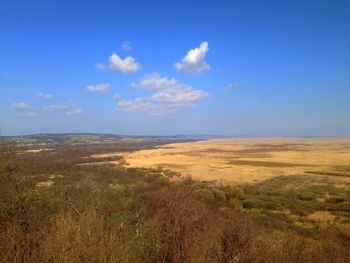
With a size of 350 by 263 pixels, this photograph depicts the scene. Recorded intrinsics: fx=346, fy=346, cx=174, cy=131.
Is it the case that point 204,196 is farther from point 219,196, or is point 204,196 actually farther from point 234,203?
point 234,203

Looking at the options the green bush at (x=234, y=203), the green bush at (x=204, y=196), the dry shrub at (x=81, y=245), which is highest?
the dry shrub at (x=81, y=245)

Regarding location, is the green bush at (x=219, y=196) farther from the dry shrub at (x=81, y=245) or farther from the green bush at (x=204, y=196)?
the dry shrub at (x=81, y=245)

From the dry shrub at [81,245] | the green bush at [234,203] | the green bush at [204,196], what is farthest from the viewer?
the green bush at [204,196]

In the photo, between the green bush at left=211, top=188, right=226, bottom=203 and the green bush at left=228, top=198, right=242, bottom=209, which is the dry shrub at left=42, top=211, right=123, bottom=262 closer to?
the green bush at left=228, top=198, right=242, bottom=209

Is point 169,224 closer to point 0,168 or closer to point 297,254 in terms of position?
point 297,254

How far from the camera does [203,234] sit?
7355 millimetres

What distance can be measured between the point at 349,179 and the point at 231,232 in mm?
32250

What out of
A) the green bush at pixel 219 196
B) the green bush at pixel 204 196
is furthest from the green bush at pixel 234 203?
the green bush at pixel 204 196

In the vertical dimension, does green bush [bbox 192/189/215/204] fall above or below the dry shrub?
below

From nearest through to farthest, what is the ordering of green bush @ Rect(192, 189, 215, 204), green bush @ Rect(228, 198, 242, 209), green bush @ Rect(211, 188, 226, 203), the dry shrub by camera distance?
1. the dry shrub
2. green bush @ Rect(228, 198, 242, 209)
3. green bush @ Rect(192, 189, 215, 204)
4. green bush @ Rect(211, 188, 226, 203)

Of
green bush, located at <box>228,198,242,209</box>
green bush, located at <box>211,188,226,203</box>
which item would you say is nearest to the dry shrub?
green bush, located at <box>228,198,242,209</box>

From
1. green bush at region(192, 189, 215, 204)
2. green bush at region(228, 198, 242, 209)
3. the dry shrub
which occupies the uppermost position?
the dry shrub

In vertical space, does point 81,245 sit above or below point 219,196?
above

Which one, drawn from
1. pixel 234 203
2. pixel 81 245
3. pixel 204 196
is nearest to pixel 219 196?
pixel 204 196
